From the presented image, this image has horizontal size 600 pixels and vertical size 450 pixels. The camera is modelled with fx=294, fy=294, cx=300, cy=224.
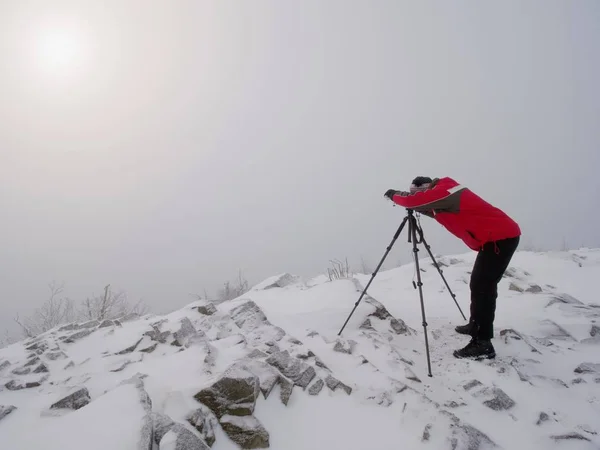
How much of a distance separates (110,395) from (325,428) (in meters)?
2.23

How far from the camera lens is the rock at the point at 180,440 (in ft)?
7.91

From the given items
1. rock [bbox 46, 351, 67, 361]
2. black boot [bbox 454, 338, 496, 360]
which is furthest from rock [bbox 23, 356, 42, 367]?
black boot [bbox 454, 338, 496, 360]

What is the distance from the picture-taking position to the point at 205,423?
2.81m

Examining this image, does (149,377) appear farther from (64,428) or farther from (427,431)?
(427,431)

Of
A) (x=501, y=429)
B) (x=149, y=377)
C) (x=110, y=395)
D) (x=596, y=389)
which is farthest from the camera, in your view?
(x=596, y=389)

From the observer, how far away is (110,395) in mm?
2977

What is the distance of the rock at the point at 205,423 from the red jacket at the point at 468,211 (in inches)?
163

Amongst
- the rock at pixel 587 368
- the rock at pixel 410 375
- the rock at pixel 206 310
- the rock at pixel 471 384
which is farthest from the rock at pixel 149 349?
the rock at pixel 587 368

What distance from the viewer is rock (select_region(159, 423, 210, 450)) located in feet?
7.91

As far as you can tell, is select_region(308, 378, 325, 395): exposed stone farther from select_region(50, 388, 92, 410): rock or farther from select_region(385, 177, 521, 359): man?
select_region(50, 388, 92, 410): rock

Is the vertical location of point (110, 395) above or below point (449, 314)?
above

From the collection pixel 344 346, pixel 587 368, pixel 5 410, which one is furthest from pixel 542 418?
pixel 5 410

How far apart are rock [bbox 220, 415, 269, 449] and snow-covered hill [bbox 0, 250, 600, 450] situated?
0.01 m

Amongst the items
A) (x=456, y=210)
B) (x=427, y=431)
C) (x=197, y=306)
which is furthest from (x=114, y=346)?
(x=456, y=210)
